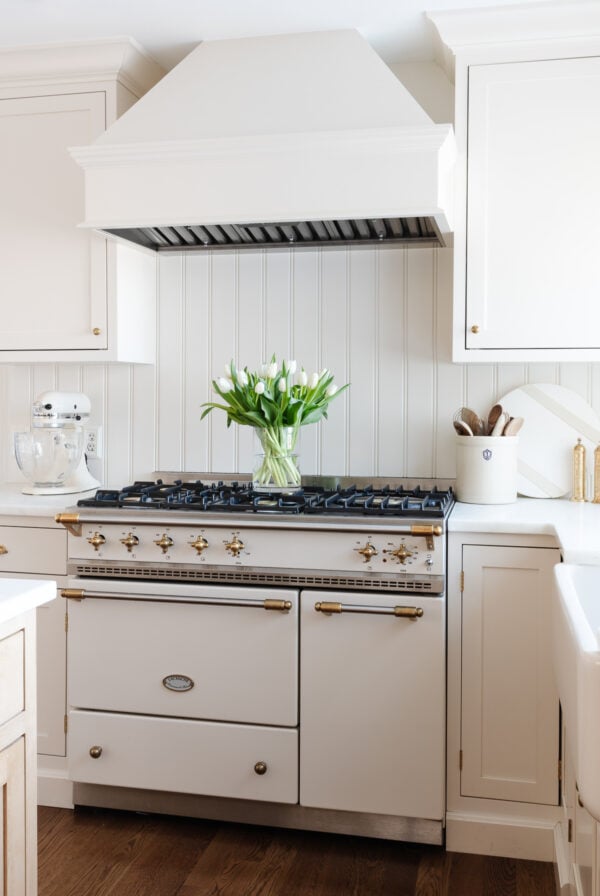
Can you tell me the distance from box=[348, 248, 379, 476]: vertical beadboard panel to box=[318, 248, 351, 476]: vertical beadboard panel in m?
0.02

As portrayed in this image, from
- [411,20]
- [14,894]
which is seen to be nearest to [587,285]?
[411,20]

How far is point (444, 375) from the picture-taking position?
9.98ft

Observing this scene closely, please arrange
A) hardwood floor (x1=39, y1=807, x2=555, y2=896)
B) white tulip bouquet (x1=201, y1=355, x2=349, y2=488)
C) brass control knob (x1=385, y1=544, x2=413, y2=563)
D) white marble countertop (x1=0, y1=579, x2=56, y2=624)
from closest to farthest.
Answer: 1. white marble countertop (x1=0, y1=579, x2=56, y2=624)
2. hardwood floor (x1=39, y1=807, x2=555, y2=896)
3. brass control knob (x1=385, y1=544, x2=413, y2=563)
4. white tulip bouquet (x1=201, y1=355, x2=349, y2=488)

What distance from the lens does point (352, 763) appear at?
247cm

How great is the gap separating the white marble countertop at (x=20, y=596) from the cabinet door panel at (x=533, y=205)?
1602 mm

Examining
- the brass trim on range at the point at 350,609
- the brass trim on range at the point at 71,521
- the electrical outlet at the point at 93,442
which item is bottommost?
the brass trim on range at the point at 350,609

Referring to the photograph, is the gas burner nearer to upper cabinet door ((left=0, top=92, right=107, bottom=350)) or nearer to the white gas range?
the white gas range

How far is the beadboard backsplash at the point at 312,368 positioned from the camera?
3.04 meters

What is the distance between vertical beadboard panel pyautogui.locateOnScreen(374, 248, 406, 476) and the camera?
3.06m

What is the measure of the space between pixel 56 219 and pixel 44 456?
31.0 inches

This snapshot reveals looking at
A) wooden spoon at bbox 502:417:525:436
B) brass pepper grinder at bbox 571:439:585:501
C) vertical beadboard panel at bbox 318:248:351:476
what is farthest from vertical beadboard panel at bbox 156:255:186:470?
brass pepper grinder at bbox 571:439:585:501

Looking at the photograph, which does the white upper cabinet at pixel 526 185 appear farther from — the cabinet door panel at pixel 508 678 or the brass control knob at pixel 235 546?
the brass control knob at pixel 235 546

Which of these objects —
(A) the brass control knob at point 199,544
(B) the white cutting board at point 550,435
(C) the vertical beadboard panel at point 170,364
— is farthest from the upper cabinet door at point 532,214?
(C) the vertical beadboard panel at point 170,364

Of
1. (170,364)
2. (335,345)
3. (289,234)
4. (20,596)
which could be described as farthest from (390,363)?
(20,596)
